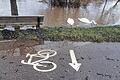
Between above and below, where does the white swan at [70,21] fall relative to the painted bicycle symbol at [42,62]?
above

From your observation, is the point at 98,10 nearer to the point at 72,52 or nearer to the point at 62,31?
the point at 62,31

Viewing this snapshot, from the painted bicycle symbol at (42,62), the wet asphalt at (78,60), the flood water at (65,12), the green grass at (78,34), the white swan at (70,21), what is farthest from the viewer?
the flood water at (65,12)

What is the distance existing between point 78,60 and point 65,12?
4.67 meters

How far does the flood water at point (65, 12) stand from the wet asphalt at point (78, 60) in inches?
77.6

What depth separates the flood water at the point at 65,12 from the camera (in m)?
10.4

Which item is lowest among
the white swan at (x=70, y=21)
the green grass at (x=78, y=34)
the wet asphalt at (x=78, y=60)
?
the wet asphalt at (x=78, y=60)

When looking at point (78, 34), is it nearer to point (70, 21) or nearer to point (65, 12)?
point (70, 21)

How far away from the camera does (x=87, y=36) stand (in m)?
8.64

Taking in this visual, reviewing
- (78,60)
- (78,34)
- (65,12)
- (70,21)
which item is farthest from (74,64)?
(65,12)

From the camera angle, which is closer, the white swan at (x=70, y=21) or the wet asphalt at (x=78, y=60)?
the wet asphalt at (x=78, y=60)

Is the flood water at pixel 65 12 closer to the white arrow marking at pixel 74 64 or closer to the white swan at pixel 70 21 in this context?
the white swan at pixel 70 21

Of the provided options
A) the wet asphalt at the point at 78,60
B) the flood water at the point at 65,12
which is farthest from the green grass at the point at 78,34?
the flood water at the point at 65,12

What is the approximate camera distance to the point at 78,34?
28.7 ft

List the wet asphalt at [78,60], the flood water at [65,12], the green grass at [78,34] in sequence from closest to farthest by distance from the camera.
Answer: the wet asphalt at [78,60], the green grass at [78,34], the flood water at [65,12]
